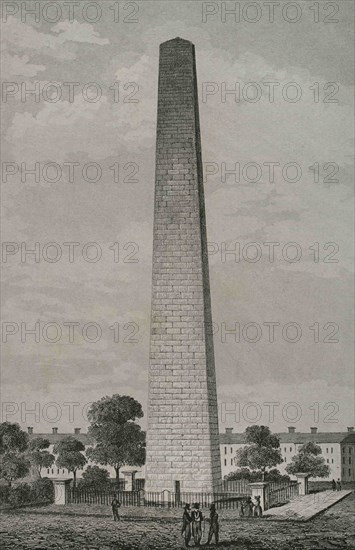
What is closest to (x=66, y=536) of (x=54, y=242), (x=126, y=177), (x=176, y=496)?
(x=176, y=496)

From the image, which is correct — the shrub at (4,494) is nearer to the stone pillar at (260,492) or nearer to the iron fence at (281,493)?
the stone pillar at (260,492)

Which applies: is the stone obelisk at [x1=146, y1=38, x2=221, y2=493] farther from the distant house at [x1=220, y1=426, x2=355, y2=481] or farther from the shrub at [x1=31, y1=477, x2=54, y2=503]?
the distant house at [x1=220, y1=426, x2=355, y2=481]

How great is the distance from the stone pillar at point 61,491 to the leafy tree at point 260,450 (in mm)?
22796

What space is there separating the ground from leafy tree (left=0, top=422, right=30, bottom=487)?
20.6ft

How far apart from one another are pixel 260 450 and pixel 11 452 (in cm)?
1936

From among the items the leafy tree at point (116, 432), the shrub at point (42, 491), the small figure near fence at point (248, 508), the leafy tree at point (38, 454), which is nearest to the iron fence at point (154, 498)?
the shrub at point (42, 491)

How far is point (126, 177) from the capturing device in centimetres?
3011

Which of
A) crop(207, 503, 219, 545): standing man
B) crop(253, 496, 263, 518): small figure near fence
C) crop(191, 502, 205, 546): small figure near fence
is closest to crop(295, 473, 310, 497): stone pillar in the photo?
crop(253, 496, 263, 518): small figure near fence

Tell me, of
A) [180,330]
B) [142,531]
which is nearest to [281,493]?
[180,330]

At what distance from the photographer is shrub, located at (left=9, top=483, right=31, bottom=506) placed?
28.7m

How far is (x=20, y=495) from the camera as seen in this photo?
95.0 feet

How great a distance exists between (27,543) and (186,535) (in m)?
4.05

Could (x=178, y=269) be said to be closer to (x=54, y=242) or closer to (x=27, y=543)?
(x=54, y=242)

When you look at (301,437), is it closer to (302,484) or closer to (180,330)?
(302,484)
